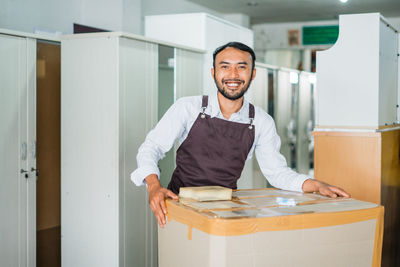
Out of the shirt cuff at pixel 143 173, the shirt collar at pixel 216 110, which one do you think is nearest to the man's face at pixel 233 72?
the shirt collar at pixel 216 110

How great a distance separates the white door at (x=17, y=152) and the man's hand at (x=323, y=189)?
211 centimetres

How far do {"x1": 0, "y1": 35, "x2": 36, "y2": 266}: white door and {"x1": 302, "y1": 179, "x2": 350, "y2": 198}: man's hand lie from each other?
6.93 feet

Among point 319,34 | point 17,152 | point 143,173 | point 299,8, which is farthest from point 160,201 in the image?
point 319,34

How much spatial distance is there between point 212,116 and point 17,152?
1.70m

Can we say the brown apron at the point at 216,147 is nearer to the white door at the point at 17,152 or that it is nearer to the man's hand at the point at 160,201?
the man's hand at the point at 160,201

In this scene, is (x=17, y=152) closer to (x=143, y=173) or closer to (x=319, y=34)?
(x=143, y=173)

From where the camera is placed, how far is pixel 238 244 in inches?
48.7

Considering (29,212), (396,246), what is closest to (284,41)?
(396,246)

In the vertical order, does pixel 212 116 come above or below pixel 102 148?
above

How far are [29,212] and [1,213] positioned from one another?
0.68 feet

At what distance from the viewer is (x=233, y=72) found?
1.93 m

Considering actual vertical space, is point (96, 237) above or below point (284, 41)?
below

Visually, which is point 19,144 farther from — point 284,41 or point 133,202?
point 284,41

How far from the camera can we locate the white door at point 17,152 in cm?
306
